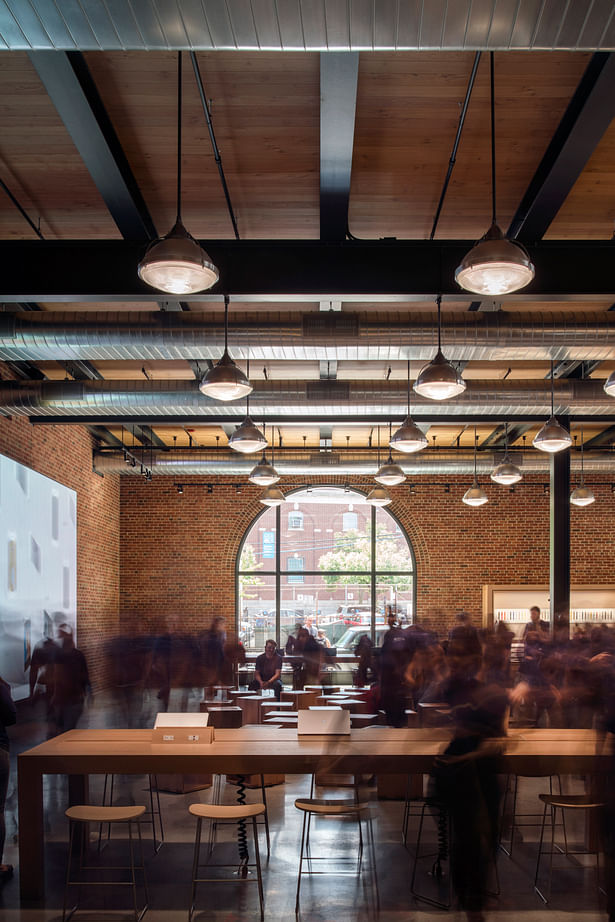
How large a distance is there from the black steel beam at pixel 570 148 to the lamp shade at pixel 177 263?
2.20 metres

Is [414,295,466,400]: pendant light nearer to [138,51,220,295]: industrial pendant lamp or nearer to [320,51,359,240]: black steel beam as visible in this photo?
[320,51,359,240]: black steel beam

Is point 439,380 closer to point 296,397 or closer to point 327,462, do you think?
point 296,397

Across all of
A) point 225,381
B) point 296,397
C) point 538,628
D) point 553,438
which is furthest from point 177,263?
point 538,628

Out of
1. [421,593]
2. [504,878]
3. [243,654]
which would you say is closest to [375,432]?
[421,593]

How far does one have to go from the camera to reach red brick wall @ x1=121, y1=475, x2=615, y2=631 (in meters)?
15.5

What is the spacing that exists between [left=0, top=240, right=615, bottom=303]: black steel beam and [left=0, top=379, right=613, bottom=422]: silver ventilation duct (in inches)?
134

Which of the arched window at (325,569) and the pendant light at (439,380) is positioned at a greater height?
the pendant light at (439,380)

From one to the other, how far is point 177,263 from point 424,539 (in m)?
12.4

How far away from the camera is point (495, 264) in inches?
148

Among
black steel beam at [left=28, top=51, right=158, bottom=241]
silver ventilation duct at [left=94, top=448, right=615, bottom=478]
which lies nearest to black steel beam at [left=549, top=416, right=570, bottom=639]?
silver ventilation duct at [left=94, top=448, right=615, bottom=478]

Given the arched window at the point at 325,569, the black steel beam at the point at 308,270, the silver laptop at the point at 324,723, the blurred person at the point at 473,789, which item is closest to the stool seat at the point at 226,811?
the silver laptop at the point at 324,723

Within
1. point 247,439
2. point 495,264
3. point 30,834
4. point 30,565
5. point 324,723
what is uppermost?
point 495,264

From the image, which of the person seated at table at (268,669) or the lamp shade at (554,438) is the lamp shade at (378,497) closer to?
the person seated at table at (268,669)

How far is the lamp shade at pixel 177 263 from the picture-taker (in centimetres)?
379
